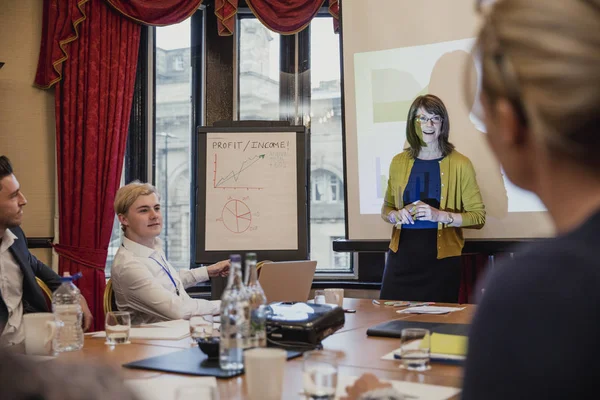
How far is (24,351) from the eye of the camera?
5.76 feet

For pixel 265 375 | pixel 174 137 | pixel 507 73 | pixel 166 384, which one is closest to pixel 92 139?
pixel 174 137

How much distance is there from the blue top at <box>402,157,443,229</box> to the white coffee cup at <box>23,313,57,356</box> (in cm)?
224

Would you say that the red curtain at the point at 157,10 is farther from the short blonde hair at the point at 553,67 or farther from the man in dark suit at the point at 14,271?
the short blonde hair at the point at 553,67

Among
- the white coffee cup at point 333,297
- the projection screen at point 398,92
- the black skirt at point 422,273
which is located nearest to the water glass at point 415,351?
the white coffee cup at point 333,297

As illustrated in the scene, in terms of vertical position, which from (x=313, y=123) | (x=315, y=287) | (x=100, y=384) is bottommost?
(x=315, y=287)

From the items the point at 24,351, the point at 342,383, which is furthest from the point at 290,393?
the point at 24,351

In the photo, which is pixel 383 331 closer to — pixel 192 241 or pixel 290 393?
pixel 290 393

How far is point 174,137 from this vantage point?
14.8 feet

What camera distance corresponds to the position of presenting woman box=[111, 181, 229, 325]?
8.04 feet

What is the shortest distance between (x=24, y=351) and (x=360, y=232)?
101 inches

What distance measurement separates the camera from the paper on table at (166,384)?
1.28 meters

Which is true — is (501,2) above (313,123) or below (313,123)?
below

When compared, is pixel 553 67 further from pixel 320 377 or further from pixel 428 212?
pixel 428 212

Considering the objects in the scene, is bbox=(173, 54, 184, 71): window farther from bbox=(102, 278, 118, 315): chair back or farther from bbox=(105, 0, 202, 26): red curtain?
bbox=(102, 278, 118, 315): chair back
